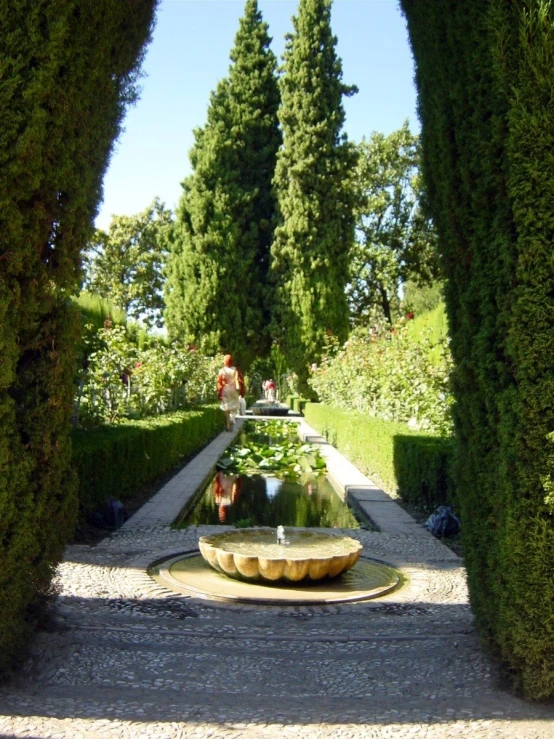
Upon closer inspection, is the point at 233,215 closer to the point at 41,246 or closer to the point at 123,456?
the point at 123,456

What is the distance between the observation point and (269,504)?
8.20m

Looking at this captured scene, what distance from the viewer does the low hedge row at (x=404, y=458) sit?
6.80 m

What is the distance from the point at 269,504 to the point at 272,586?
3776mm

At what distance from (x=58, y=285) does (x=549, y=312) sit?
2.04 meters

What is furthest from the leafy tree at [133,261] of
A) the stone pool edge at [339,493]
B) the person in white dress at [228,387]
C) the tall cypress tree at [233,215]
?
the stone pool edge at [339,493]

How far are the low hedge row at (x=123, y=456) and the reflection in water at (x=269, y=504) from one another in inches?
27.3

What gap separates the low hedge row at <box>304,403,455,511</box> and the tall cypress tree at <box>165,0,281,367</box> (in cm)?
1408

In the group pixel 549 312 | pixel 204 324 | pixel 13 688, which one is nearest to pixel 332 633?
pixel 13 688

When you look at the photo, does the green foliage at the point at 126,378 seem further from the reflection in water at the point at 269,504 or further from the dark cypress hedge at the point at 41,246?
the dark cypress hedge at the point at 41,246

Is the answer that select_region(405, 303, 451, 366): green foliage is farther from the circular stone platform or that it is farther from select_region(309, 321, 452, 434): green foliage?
the circular stone platform

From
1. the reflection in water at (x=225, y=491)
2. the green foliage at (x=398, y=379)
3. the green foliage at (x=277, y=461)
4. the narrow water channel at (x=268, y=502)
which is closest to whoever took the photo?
the narrow water channel at (x=268, y=502)

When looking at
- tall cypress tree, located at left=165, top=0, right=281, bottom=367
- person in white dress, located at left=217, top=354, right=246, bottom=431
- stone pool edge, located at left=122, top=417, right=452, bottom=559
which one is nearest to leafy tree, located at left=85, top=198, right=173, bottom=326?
tall cypress tree, located at left=165, top=0, right=281, bottom=367

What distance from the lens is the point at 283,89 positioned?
25.7 metres

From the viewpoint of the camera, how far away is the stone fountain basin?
4301 millimetres
